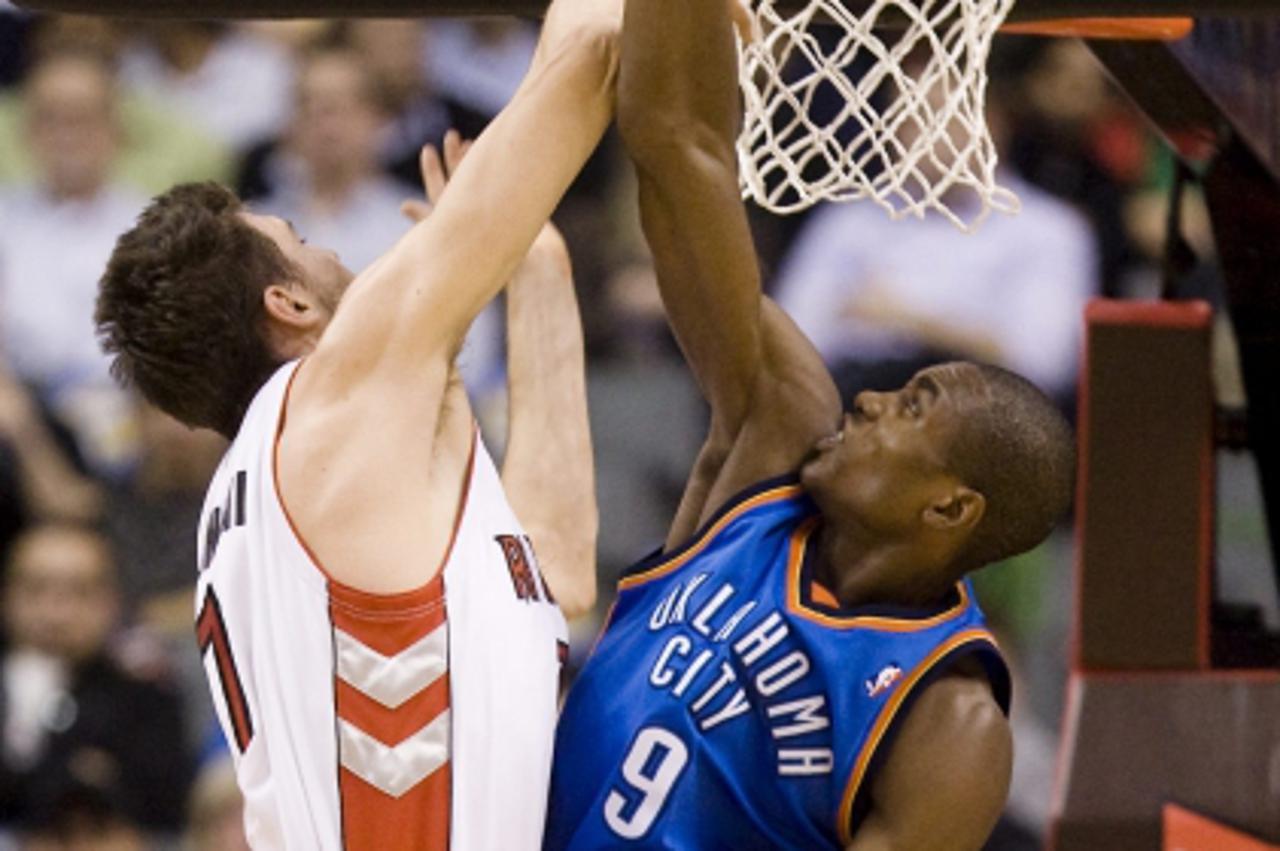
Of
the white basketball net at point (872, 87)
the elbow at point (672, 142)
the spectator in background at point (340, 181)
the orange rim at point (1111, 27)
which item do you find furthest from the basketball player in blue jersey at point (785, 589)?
the spectator in background at point (340, 181)

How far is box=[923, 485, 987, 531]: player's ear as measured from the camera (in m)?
2.72

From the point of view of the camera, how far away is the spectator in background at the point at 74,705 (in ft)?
17.8

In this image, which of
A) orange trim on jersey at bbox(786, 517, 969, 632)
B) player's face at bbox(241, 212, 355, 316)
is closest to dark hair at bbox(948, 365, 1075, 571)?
orange trim on jersey at bbox(786, 517, 969, 632)

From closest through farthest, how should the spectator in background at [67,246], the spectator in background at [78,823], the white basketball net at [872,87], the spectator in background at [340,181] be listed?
the white basketball net at [872,87] → the spectator in background at [78,823] → the spectator in background at [67,246] → the spectator in background at [340,181]

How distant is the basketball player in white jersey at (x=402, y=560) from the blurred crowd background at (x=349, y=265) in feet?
9.43

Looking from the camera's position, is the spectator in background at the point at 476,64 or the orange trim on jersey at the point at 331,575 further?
the spectator in background at the point at 476,64

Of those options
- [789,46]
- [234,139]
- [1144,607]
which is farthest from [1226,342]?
[234,139]

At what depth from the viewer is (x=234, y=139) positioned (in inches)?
231

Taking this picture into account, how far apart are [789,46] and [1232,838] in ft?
5.33

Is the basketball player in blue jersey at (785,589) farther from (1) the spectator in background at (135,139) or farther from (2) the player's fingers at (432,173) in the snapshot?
(1) the spectator in background at (135,139)

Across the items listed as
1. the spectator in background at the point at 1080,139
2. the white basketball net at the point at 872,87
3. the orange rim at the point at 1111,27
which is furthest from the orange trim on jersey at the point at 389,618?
the spectator in background at the point at 1080,139

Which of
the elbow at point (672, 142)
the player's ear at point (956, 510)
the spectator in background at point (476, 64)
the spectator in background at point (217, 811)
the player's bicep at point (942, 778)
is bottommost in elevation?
the spectator in background at point (217, 811)

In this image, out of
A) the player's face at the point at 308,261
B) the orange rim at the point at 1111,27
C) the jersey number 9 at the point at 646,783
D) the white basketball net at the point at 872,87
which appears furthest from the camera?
the orange rim at the point at 1111,27

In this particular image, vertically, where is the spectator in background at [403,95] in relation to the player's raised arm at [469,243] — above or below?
below
